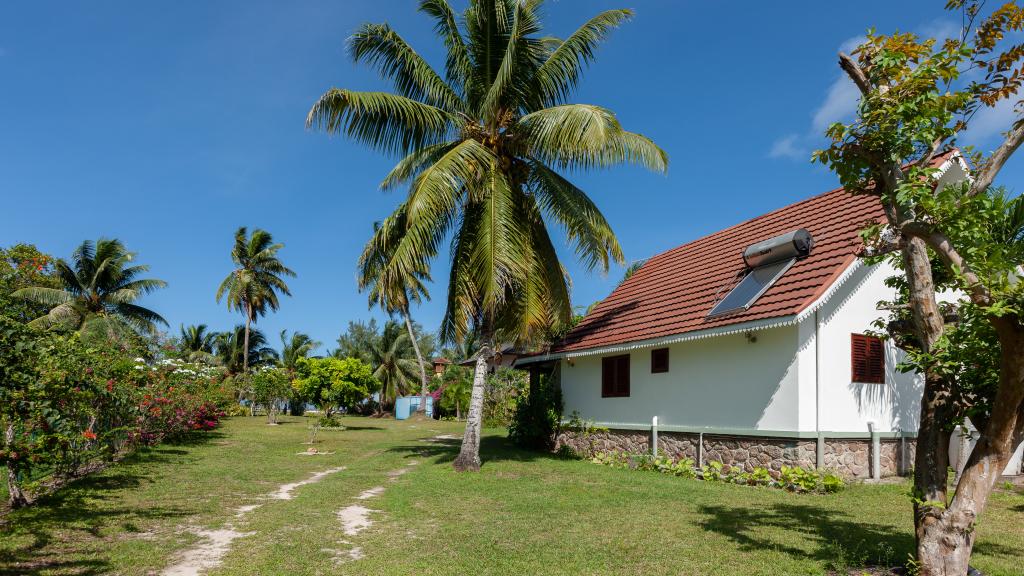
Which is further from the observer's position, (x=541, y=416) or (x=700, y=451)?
(x=541, y=416)

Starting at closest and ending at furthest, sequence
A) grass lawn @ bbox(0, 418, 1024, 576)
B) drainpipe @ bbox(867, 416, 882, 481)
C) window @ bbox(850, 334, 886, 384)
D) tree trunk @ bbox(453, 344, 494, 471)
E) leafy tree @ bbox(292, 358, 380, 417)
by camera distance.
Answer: grass lawn @ bbox(0, 418, 1024, 576), drainpipe @ bbox(867, 416, 882, 481), window @ bbox(850, 334, 886, 384), tree trunk @ bbox(453, 344, 494, 471), leafy tree @ bbox(292, 358, 380, 417)

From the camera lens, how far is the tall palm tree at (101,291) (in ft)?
96.8

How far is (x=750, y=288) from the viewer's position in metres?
12.7

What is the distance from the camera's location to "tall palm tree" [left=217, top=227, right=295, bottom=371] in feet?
132

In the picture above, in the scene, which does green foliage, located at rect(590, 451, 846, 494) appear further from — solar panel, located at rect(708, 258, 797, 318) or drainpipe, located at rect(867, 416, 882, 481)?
solar panel, located at rect(708, 258, 797, 318)

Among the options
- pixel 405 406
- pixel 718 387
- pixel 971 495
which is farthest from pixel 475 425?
pixel 405 406

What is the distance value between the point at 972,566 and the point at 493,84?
11034 millimetres

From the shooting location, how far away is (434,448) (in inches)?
730

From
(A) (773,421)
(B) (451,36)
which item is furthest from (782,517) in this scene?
(B) (451,36)

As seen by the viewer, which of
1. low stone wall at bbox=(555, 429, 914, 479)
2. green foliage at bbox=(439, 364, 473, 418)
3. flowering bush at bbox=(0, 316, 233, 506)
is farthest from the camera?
green foliage at bbox=(439, 364, 473, 418)

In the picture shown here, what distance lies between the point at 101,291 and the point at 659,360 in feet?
97.9

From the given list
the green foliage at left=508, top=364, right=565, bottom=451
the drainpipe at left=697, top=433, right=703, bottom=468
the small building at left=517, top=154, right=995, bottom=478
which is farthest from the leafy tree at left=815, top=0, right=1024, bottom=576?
the green foliage at left=508, top=364, right=565, bottom=451

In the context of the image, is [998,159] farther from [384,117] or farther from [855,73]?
[384,117]

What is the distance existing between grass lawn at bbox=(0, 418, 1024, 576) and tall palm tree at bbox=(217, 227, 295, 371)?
28.9m
